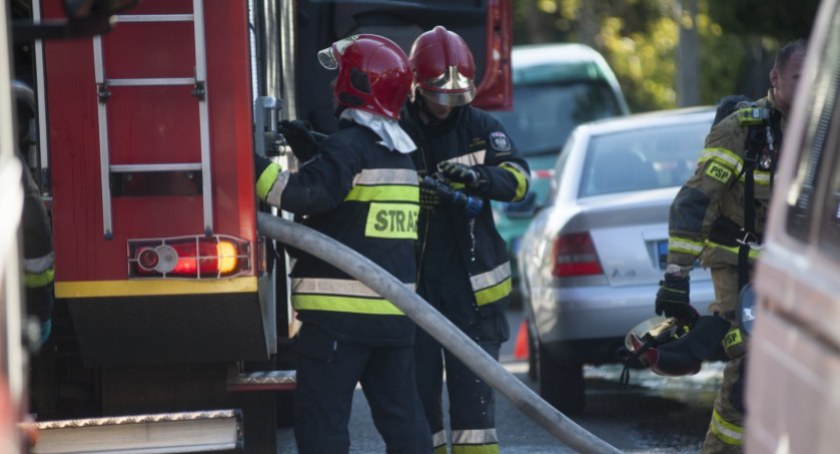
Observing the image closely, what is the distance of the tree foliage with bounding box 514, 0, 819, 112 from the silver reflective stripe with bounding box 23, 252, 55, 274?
14614mm

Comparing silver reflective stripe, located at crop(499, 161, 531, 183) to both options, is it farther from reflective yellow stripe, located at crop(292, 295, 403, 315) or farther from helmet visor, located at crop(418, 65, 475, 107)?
reflective yellow stripe, located at crop(292, 295, 403, 315)

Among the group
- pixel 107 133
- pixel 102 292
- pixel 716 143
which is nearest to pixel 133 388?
pixel 102 292

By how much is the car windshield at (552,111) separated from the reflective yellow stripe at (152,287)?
34.4 ft

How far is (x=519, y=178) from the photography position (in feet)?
21.6

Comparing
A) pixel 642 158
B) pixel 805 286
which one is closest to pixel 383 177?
pixel 805 286

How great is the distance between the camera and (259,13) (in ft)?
19.9

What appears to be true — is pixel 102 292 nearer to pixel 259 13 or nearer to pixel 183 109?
pixel 183 109

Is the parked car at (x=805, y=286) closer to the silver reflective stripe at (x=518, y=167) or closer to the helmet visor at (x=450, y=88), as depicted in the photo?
the helmet visor at (x=450, y=88)

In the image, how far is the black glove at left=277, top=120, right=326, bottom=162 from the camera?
571cm

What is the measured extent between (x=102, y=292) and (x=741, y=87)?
18.3m

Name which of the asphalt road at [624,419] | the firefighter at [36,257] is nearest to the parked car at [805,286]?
the firefighter at [36,257]

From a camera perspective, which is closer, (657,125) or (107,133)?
(107,133)

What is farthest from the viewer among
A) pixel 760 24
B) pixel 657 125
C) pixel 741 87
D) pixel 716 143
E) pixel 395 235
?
pixel 741 87

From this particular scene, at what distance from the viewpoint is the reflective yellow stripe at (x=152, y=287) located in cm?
516
